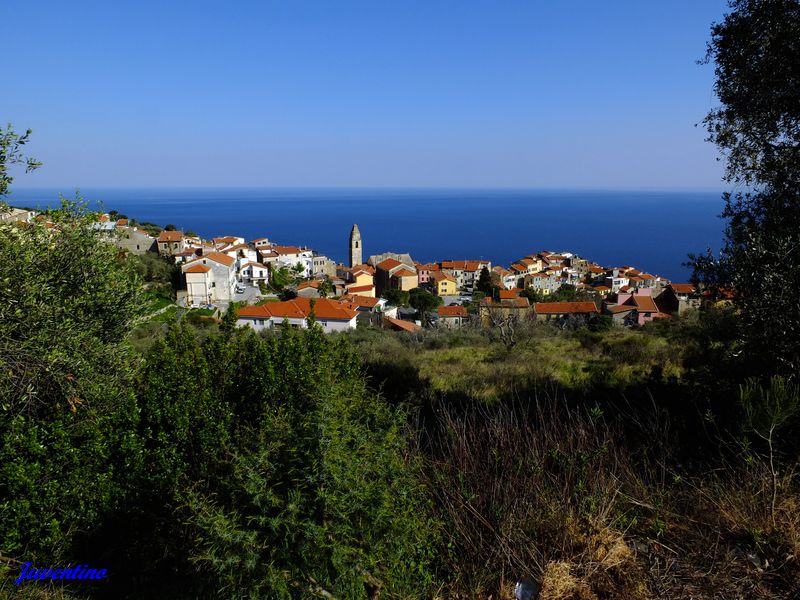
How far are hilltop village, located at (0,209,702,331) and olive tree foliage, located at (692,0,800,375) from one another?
1562 centimetres

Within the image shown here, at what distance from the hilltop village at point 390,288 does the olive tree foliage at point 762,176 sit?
15623 millimetres

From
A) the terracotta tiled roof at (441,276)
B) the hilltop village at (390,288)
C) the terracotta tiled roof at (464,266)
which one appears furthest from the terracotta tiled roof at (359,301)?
the terracotta tiled roof at (464,266)

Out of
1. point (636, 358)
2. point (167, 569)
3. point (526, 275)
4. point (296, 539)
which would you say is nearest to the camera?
point (296, 539)

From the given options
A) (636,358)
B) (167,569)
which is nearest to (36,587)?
(167,569)

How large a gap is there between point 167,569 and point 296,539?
9.96ft

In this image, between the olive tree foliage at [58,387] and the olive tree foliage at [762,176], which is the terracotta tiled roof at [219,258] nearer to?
the olive tree foliage at [58,387]

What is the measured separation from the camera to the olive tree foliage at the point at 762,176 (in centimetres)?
462

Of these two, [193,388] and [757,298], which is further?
[193,388]

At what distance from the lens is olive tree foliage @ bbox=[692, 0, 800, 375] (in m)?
4.62

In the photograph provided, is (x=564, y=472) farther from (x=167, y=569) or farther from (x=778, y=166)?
(x=778, y=166)

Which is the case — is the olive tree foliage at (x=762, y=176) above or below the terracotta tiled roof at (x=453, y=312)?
above

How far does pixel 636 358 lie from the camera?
12.3 meters

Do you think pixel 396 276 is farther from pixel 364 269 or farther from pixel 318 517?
pixel 318 517
